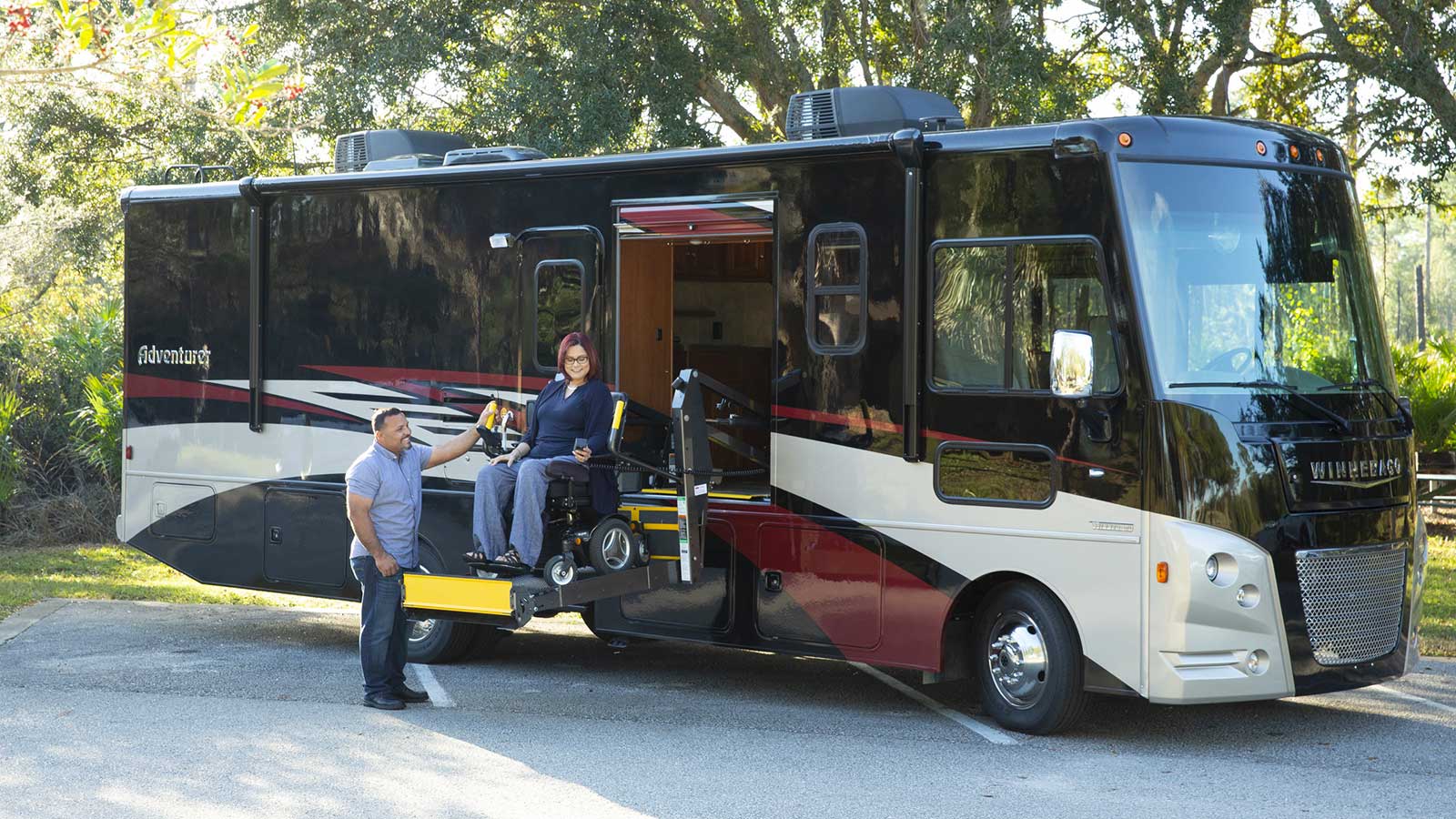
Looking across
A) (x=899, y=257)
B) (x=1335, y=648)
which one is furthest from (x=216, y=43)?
(x=1335, y=648)

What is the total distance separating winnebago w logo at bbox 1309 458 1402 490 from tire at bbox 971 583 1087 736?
4.36 ft

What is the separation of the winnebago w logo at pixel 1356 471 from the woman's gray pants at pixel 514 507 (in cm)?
389

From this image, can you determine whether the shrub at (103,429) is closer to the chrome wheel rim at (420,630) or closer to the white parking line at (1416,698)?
the chrome wheel rim at (420,630)

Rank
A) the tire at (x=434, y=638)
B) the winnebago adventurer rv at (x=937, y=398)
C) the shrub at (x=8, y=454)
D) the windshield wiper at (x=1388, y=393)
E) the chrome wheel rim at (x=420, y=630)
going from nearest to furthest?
the winnebago adventurer rv at (x=937, y=398), the windshield wiper at (x=1388, y=393), the tire at (x=434, y=638), the chrome wheel rim at (x=420, y=630), the shrub at (x=8, y=454)

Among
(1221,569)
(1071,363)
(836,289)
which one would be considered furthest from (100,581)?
(1221,569)

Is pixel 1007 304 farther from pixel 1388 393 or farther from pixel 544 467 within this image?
pixel 544 467

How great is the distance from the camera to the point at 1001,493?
771cm

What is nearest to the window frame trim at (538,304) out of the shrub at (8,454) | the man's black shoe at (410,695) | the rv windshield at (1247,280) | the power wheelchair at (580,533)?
the power wheelchair at (580,533)

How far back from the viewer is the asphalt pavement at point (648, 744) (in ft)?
21.6

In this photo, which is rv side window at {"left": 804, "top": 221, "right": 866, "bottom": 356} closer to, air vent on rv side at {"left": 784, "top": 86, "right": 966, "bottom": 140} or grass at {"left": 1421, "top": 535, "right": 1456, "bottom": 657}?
air vent on rv side at {"left": 784, "top": 86, "right": 966, "bottom": 140}

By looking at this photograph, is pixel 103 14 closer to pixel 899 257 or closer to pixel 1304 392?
pixel 899 257

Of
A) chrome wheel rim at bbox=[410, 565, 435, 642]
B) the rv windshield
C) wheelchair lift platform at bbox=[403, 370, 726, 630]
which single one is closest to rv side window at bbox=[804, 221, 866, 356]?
wheelchair lift platform at bbox=[403, 370, 726, 630]

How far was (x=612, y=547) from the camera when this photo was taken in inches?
339

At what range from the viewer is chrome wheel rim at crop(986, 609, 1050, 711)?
7715mm
